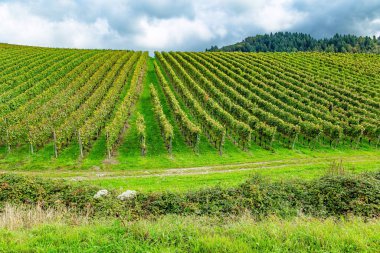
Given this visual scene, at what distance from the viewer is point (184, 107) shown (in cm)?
5006

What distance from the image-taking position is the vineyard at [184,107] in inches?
1344

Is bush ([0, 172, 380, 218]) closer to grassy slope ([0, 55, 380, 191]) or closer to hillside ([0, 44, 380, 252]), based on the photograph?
hillside ([0, 44, 380, 252])

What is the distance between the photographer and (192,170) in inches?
1111

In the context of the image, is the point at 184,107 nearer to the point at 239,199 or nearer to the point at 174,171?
the point at 174,171

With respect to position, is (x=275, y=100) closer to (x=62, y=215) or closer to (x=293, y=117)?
(x=293, y=117)

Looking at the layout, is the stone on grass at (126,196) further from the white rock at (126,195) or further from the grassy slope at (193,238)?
the grassy slope at (193,238)

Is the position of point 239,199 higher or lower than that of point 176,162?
higher

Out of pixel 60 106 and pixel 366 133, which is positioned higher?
pixel 60 106

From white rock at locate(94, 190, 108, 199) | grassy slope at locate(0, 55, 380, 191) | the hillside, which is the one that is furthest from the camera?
grassy slope at locate(0, 55, 380, 191)

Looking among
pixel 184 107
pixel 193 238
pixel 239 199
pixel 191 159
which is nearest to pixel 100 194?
pixel 239 199

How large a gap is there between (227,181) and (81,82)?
151 feet

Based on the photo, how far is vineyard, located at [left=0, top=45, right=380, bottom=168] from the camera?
3412 cm

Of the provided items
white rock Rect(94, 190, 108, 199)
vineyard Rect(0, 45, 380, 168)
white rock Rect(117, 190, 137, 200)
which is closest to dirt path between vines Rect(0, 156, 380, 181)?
vineyard Rect(0, 45, 380, 168)

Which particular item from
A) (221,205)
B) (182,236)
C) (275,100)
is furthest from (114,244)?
(275,100)
